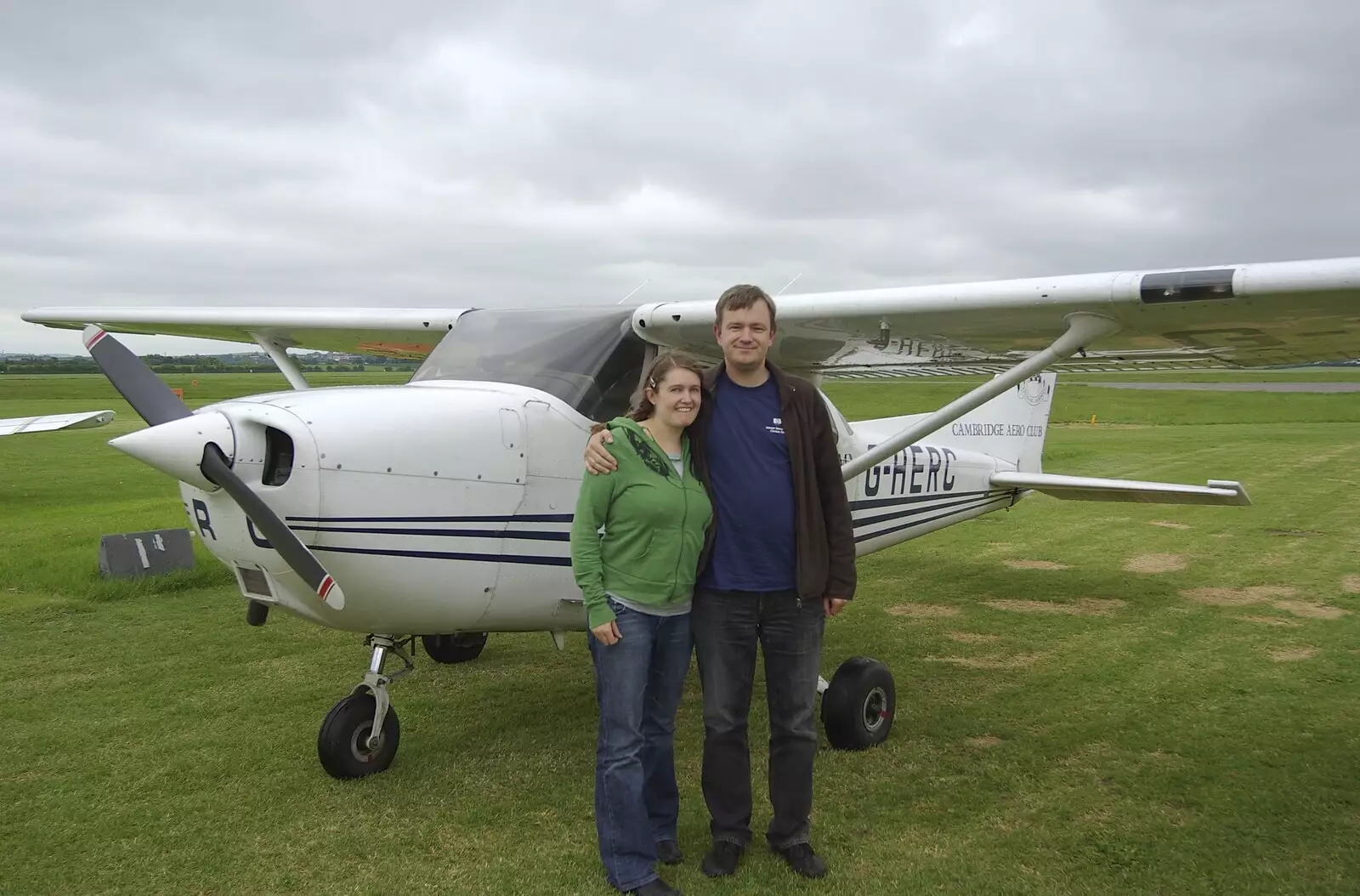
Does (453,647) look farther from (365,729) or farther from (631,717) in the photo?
(631,717)

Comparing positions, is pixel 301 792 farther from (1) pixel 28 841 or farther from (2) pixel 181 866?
(1) pixel 28 841

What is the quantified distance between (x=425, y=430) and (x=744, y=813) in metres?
1.90

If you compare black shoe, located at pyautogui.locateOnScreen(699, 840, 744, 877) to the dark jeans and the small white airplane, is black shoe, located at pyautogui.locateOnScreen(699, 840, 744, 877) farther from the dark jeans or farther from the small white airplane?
the small white airplane

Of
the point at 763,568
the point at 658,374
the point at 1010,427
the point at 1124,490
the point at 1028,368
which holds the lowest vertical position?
the point at 1124,490

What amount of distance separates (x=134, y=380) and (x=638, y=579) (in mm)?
2277

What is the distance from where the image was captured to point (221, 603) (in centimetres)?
766

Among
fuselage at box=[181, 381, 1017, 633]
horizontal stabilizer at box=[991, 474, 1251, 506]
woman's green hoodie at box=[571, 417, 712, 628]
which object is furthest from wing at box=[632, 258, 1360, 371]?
woman's green hoodie at box=[571, 417, 712, 628]

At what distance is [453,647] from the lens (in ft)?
20.3

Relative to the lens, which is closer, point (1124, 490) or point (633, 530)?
point (633, 530)

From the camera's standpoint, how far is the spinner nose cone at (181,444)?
327 centimetres

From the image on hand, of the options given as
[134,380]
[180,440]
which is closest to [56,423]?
[134,380]

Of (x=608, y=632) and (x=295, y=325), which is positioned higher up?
(x=295, y=325)

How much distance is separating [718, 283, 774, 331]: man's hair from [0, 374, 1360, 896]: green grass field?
200cm

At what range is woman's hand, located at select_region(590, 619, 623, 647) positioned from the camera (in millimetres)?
3059
